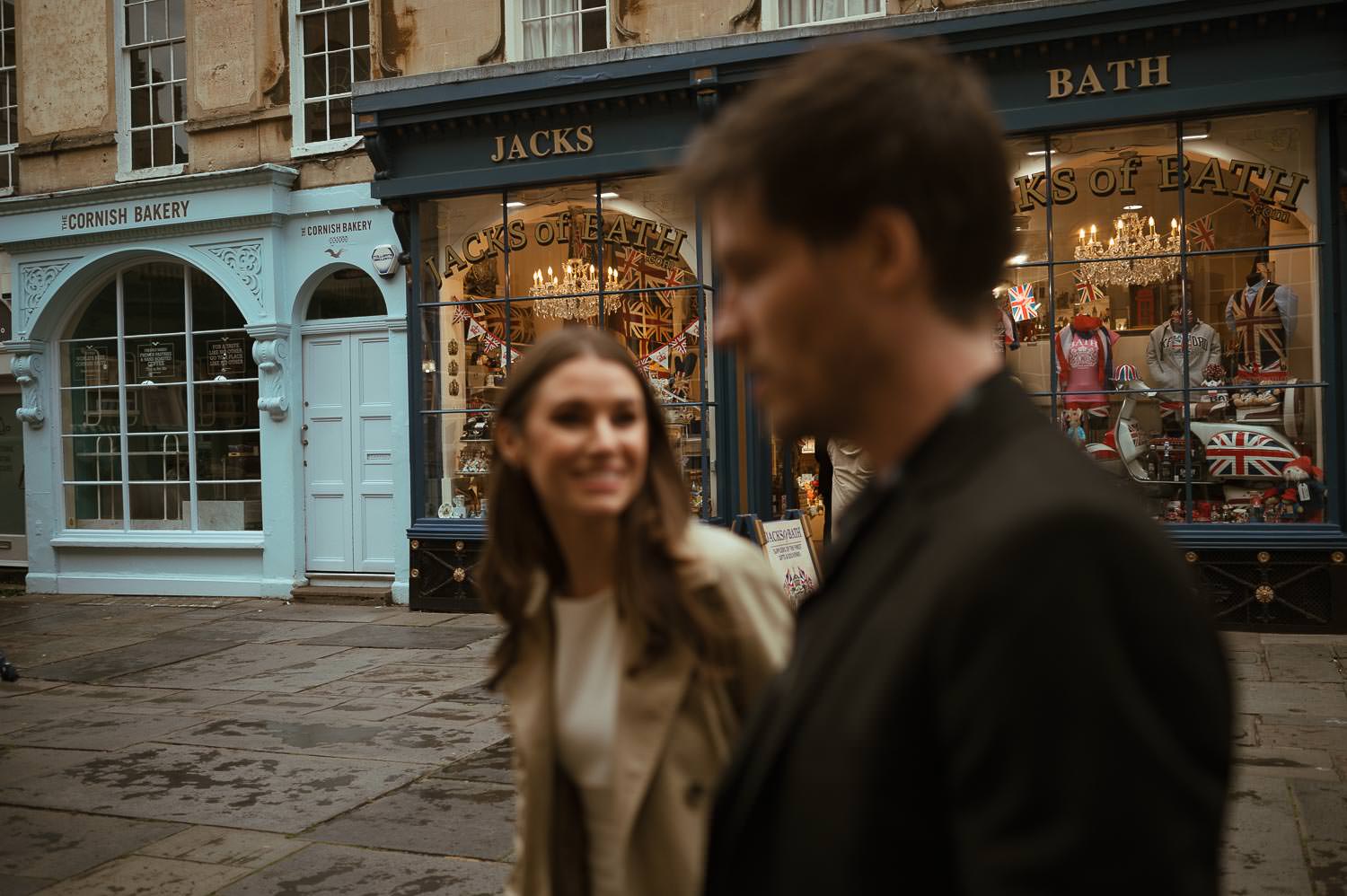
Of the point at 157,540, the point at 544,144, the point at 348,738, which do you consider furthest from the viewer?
the point at 157,540

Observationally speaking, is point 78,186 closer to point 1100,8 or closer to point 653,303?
point 653,303

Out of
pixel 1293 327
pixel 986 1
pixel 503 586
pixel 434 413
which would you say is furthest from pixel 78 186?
pixel 503 586

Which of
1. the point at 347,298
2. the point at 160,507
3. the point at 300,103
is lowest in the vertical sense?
the point at 160,507

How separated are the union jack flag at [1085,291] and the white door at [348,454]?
6867 millimetres

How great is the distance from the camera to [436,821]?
17.6 ft

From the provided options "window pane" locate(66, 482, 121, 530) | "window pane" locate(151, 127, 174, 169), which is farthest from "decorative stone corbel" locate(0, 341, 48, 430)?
"window pane" locate(151, 127, 174, 169)

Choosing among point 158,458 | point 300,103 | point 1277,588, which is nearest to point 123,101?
point 300,103

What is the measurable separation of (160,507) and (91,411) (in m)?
1.58

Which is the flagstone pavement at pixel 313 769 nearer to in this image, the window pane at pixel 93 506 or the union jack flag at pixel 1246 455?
the union jack flag at pixel 1246 455

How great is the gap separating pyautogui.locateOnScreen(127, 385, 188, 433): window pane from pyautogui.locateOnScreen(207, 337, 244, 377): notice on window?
1.52ft

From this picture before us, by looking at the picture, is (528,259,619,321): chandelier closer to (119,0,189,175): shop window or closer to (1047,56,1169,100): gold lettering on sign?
(1047,56,1169,100): gold lettering on sign

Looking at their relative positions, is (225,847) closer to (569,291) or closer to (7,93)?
(569,291)

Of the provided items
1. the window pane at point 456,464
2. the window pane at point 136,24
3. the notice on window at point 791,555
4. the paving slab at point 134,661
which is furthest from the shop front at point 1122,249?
the window pane at point 136,24

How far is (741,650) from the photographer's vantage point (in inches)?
80.0
